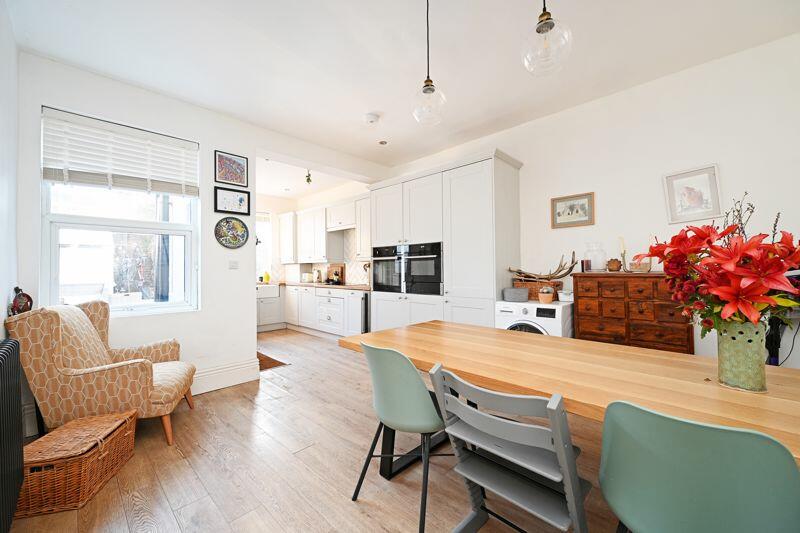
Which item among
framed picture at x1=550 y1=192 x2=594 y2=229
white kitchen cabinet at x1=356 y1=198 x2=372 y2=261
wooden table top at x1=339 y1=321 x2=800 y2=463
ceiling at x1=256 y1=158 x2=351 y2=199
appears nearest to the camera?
wooden table top at x1=339 y1=321 x2=800 y2=463

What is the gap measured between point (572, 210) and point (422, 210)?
5.43 feet

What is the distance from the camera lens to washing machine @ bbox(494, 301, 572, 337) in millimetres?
2830

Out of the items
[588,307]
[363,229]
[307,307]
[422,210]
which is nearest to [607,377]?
[588,307]

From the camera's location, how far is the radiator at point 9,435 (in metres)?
1.22

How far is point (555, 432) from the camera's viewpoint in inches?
33.9

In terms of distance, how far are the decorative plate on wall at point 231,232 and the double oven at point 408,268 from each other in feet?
5.78

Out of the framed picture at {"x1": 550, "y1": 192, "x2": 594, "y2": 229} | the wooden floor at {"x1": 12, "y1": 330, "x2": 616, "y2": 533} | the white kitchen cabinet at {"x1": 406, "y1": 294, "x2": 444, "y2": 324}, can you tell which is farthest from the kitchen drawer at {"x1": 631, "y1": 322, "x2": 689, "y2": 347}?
the white kitchen cabinet at {"x1": 406, "y1": 294, "x2": 444, "y2": 324}

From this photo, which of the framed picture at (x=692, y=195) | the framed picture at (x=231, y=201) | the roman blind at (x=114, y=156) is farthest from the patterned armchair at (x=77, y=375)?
the framed picture at (x=692, y=195)

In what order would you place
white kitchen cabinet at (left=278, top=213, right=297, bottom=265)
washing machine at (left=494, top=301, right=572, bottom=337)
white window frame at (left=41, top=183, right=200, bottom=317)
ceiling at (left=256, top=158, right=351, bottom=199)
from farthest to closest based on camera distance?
→ white kitchen cabinet at (left=278, top=213, right=297, bottom=265) < ceiling at (left=256, top=158, right=351, bottom=199) < washing machine at (left=494, top=301, right=572, bottom=337) < white window frame at (left=41, top=183, right=200, bottom=317)

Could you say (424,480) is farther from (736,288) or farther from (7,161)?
(7,161)

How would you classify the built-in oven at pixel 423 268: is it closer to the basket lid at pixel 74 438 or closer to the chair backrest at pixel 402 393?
the chair backrest at pixel 402 393

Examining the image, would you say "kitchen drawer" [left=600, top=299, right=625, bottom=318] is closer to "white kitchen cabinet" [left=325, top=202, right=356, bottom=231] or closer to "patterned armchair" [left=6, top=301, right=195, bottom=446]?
"patterned armchair" [left=6, top=301, right=195, bottom=446]

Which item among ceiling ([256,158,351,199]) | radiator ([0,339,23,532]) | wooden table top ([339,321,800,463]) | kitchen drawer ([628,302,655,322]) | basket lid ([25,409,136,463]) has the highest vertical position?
ceiling ([256,158,351,199])

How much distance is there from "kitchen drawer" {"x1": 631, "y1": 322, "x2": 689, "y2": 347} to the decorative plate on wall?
12.4ft
